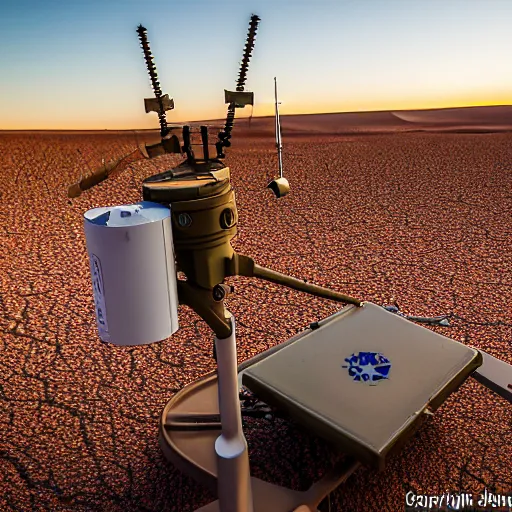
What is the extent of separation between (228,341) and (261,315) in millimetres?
2457

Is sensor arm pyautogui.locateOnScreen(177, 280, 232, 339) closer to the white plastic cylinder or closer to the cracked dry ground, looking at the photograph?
the white plastic cylinder

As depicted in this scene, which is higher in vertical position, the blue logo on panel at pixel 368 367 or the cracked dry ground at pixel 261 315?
the blue logo on panel at pixel 368 367

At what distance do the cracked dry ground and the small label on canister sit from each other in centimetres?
49

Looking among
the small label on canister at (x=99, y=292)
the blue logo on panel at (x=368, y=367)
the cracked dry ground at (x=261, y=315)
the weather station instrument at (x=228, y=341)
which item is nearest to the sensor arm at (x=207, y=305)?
the weather station instrument at (x=228, y=341)

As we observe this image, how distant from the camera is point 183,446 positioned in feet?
8.04

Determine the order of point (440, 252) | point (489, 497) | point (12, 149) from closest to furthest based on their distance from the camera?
1. point (489, 497)
2. point (440, 252)
3. point (12, 149)

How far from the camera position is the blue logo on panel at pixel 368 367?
2.39 metres

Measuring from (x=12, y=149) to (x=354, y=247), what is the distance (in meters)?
6.95

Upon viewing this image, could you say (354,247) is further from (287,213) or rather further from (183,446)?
(183,446)

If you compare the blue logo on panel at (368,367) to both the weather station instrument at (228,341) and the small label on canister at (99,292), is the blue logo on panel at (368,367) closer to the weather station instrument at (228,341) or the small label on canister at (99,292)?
the weather station instrument at (228,341)

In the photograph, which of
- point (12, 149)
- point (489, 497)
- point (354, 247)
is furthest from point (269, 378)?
point (12, 149)

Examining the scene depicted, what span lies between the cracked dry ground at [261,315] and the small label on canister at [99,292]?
49cm

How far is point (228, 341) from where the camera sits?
5.61ft

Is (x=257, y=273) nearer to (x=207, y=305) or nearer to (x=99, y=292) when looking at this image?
(x=207, y=305)
